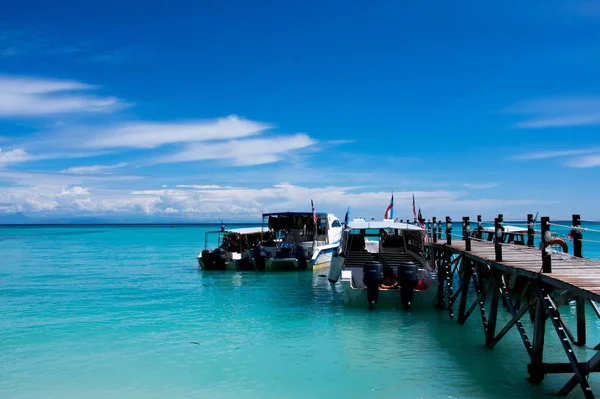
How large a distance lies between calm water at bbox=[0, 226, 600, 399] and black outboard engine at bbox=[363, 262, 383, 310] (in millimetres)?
567

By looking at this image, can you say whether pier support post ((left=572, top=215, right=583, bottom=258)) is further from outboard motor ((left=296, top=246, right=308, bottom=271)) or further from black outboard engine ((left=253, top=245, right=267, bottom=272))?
black outboard engine ((left=253, top=245, right=267, bottom=272))

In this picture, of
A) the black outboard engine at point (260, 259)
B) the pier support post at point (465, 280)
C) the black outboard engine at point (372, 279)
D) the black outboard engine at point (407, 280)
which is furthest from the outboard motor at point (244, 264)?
the pier support post at point (465, 280)

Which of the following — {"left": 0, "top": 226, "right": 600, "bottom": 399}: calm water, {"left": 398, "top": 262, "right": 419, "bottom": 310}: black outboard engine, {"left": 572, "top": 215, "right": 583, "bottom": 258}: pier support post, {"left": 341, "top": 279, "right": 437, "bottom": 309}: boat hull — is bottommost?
{"left": 0, "top": 226, "right": 600, "bottom": 399}: calm water

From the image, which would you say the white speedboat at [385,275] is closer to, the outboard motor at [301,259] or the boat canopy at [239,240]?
the outboard motor at [301,259]

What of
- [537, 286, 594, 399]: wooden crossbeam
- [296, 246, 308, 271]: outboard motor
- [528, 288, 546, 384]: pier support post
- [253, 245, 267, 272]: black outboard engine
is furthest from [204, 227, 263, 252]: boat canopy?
[537, 286, 594, 399]: wooden crossbeam

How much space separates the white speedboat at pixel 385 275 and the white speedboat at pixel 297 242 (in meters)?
8.68

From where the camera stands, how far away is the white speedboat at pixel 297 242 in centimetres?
3462

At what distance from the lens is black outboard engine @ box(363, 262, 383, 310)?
62.3 ft

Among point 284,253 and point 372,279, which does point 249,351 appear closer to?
point 372,279

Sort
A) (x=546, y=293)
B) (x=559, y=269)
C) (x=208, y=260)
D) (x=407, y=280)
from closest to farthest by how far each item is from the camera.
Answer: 1. (x=546, y=293)
2. (x=559, y=269)
3. (x=407, y=280)
4. (x=208, y=260)

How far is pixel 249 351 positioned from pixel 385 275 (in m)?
7.69

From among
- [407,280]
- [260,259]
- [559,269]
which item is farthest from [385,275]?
[260,259]

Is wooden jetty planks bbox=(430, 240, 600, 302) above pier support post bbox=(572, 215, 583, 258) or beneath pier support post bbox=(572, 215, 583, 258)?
beneath

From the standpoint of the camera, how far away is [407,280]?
62.5ft
